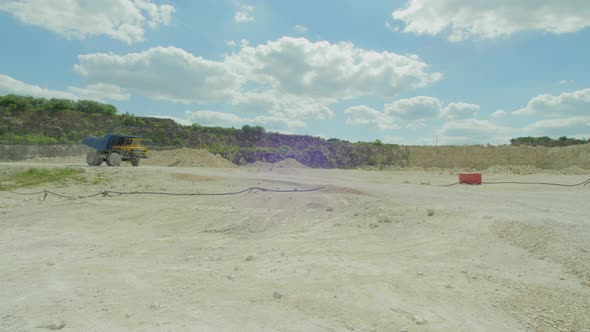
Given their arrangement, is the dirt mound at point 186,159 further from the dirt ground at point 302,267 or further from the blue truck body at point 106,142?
the dirt ground at point 302,267

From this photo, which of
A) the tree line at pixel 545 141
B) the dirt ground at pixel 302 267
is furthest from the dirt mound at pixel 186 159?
the tree line at pixel 545 141

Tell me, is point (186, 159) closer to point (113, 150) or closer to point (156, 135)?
point (113, 150)

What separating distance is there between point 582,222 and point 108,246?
10218 millimetres


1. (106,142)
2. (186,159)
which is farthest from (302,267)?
(186,159)

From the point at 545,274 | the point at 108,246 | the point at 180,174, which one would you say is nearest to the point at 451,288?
the point at 545,274

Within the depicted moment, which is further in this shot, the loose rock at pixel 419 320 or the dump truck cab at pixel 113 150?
the dump truck cab at pixel 113 150

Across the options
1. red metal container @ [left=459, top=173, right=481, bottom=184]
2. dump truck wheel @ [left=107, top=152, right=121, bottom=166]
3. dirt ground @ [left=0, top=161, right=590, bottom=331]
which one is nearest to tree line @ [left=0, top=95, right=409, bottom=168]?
dump truck wheel @ [left=107, top=152, right=121, bottom=166]

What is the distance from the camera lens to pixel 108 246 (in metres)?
7.40

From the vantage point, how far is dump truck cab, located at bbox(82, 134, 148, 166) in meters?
23.2

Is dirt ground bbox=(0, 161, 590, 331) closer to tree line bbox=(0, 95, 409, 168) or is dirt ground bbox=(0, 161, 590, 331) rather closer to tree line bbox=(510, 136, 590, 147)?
tree line bbox=(0, 95, 409, 168)

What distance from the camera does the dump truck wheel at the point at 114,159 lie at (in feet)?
74.7

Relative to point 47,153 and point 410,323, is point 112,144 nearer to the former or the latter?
point 47,153

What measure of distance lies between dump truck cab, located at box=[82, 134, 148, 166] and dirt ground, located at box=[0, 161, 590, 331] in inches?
481

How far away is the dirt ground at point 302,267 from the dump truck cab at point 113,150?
12.2 m
